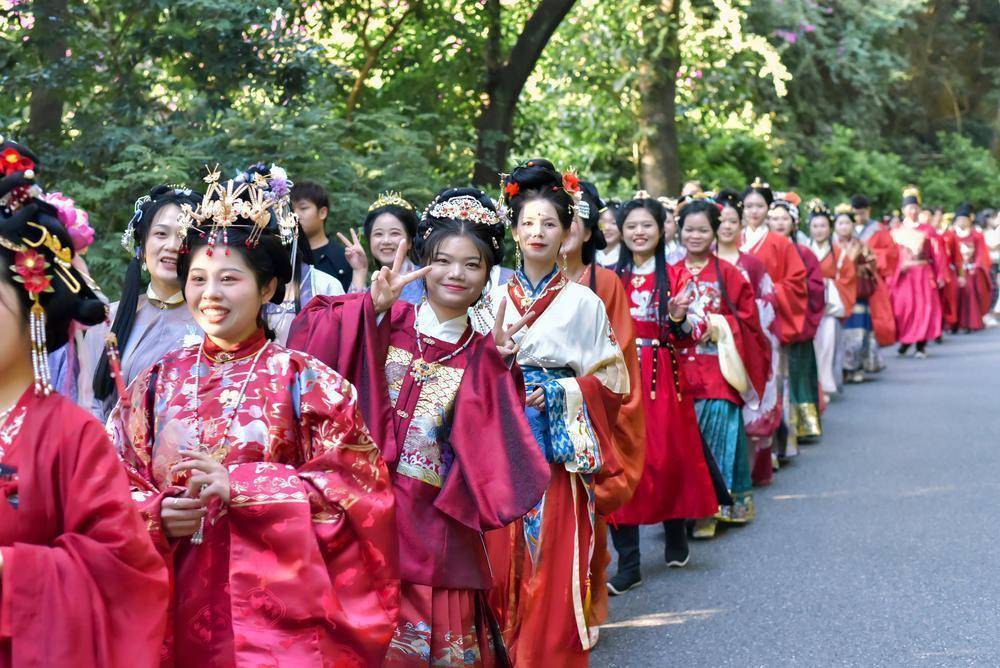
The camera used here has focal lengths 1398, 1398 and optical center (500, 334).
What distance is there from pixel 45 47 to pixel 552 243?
15.4ft

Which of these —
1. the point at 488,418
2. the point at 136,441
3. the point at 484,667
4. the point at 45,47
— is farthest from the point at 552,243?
the point at 45,47

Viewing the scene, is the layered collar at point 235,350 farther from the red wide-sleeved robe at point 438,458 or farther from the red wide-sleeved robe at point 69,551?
the red wide-sleeved robe at point 69,551

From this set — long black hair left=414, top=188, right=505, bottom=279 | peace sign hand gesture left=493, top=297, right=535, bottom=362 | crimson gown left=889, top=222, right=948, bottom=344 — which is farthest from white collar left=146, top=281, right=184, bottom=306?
crimson gown left=889, top=222, right=948, bottom=344

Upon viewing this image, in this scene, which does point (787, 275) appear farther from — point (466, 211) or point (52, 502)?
point (52, 502)

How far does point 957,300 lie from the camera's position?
23500 mm

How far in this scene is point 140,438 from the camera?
3.64 metres

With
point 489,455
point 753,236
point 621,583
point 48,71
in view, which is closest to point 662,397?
point 621,583

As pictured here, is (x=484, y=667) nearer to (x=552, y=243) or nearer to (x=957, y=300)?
(x=552, y=243)

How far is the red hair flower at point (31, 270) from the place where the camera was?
113 inches

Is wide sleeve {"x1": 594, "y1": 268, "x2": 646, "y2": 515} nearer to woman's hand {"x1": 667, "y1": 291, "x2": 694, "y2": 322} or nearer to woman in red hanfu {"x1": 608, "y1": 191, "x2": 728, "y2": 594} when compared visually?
woman in red hanfu {"x1": 608, "y1": 191, "x2": 728, "y2": 594}

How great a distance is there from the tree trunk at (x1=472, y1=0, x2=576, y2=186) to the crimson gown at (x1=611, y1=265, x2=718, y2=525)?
196 inches

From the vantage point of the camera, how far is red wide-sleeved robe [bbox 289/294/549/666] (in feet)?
14.2

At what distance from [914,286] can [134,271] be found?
54.4ft

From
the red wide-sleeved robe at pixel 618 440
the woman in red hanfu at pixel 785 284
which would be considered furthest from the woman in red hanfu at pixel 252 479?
the woman in red hanfu at pixel 785 284
